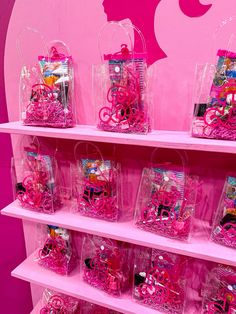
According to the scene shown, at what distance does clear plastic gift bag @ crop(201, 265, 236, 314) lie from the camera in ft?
3.48

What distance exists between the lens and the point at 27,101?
4.31 feet

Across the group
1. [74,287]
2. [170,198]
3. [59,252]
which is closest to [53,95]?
[170,198]

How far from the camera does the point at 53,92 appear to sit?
3.87 ft

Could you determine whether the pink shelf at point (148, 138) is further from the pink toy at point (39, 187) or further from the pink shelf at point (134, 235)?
the pink shelf at point (134, 235)

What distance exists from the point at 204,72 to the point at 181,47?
5.0 inches

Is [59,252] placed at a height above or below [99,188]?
below

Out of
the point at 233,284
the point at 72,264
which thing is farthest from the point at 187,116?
the point at 72,264

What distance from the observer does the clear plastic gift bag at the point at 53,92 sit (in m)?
1.16

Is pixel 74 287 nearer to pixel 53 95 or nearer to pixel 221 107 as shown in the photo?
pixel 53 95

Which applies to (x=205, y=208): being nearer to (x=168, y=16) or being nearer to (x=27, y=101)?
(x=168, y=16)

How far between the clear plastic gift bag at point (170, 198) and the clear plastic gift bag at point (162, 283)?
22 cm

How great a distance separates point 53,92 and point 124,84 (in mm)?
312

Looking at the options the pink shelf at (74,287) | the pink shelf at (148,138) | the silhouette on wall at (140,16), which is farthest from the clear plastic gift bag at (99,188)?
the silhouette on wall at (140,16)

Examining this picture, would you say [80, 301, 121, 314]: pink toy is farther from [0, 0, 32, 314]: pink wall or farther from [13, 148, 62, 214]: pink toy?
[13, 148, 62, 214]: pink toy
